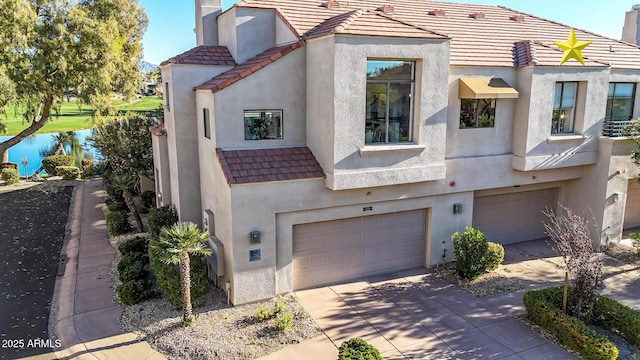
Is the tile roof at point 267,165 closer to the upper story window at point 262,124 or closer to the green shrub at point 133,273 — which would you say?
the upper story window at point 262,124

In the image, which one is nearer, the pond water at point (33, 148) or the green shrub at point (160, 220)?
the green shrub at point (160, 220)

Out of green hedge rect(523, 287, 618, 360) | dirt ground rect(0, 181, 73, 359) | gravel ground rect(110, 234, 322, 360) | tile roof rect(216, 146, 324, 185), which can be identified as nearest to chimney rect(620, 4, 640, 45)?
green hedge rect(523, 287, 618, 360)

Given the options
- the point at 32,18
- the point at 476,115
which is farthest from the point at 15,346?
the point at 32,18

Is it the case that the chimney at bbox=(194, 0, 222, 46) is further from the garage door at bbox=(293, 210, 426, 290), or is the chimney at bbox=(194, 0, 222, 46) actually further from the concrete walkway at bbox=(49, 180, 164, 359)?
the concrete walkway at bbox=(49, 180, 164, 359)

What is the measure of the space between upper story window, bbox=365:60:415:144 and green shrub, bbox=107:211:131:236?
11.9 metres

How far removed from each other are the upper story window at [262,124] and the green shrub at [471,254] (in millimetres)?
6645

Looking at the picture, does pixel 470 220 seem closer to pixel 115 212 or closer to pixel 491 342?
pixel 491 342

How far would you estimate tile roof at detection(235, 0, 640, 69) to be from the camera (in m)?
15.0

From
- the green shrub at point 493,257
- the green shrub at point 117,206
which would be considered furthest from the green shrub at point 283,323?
the green shrub at point 117,206

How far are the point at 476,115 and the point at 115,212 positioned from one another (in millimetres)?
15705

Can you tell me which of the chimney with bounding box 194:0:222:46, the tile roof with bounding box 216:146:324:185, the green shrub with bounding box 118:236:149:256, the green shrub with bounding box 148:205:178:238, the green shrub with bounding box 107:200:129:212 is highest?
the chimney with bounding box 194:0:222:46

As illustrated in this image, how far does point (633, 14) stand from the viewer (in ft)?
73.9

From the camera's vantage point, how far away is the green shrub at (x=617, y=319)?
10.6m

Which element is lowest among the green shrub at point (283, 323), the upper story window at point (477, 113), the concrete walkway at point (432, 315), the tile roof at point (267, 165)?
the concrete walkway at point (432, 315)
